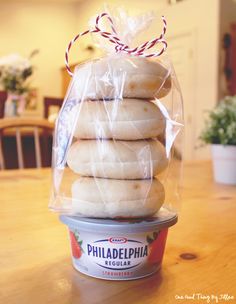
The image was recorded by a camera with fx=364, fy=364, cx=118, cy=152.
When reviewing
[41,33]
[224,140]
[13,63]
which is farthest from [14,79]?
[41,33]

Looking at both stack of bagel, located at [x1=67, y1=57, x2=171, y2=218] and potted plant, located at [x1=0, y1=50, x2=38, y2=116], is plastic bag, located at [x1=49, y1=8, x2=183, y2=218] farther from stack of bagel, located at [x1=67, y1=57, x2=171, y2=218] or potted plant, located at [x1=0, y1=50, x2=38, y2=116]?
potted plant, located at [x1=0, y1=50, x2=38, y2=116]

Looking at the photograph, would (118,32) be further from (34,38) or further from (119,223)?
(34,38)

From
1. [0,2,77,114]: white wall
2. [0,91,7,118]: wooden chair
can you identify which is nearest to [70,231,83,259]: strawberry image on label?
[0,91,7,118]: wooden chair

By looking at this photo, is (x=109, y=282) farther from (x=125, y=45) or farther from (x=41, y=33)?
(x=41, y=33)

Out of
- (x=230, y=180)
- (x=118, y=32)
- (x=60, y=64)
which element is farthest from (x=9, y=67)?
(x=60, y=64)

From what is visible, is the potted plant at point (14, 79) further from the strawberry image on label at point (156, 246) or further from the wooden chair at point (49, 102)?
the strawberry image on label at point (156, 246)

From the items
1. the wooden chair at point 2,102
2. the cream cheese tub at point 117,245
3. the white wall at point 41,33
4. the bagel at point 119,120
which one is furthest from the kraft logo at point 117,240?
the white wall at point 41,33
